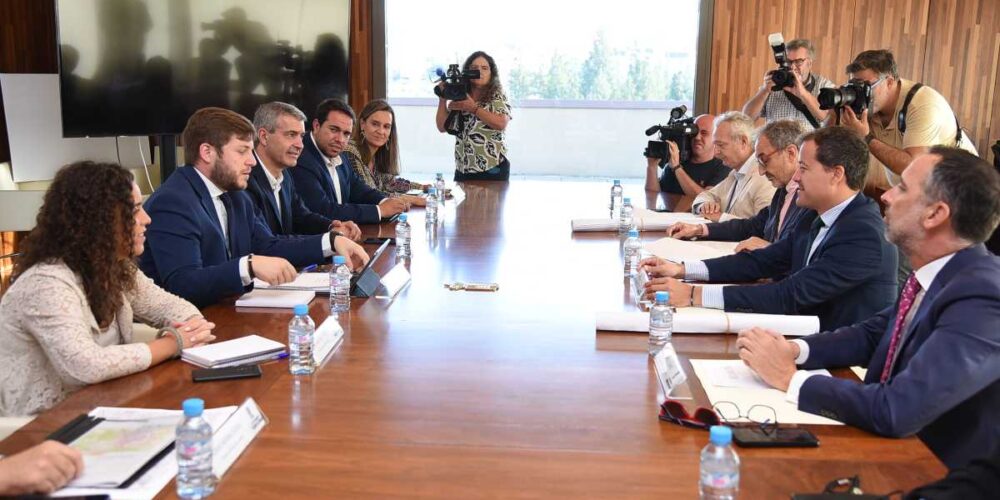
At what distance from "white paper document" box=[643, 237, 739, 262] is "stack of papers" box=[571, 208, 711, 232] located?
352 mm

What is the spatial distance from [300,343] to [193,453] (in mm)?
641

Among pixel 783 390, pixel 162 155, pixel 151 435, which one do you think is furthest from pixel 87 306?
pixel 162 155

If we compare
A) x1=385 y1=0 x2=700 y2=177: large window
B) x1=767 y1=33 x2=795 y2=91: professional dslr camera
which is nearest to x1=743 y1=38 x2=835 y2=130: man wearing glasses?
x1=767 y1=33 x2=795 y2=91: professional dslr camera

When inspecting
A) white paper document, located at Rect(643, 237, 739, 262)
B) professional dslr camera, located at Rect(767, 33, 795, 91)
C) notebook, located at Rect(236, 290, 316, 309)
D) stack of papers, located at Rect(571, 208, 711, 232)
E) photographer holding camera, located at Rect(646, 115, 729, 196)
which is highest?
professional dslr camera, located at Rect(767, 33, 795, 91)

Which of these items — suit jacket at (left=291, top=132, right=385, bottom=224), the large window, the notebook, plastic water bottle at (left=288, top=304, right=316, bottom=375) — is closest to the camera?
plastic water bottle at (left=288, top=304, right=316, bottom=375)

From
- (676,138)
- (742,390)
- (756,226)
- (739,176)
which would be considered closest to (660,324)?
(742,390)

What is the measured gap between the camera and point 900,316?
81.7 inches

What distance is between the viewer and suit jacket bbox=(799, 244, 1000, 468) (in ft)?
5.84

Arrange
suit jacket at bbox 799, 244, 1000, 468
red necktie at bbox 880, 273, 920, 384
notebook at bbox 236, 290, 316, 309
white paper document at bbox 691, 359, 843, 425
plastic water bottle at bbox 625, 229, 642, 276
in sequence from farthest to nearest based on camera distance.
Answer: plastic water bottle at bbox 625, 229, 642, 276 → notebook at bbox 236, 290, 316, 309 → red necktie at bbox 880, 273, 920, 384 → white paper document at bbox 691, 359, 843, 425 → suit jacket at bbox 799, 244, 1000, 468

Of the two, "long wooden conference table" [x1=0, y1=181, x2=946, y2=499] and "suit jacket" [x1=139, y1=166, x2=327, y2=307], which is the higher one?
"suit jacket" [x1=139, y1=166, x2=327, y2=307]

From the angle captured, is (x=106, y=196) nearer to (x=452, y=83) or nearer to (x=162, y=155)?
(x=162, y=155)

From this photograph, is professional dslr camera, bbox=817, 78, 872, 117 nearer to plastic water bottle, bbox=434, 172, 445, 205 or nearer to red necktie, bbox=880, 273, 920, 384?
plastic water bottle, bbox=434, 172, 445, 205

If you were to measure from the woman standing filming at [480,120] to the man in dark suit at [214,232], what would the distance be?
2475 mm

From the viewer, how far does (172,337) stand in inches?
87.7
